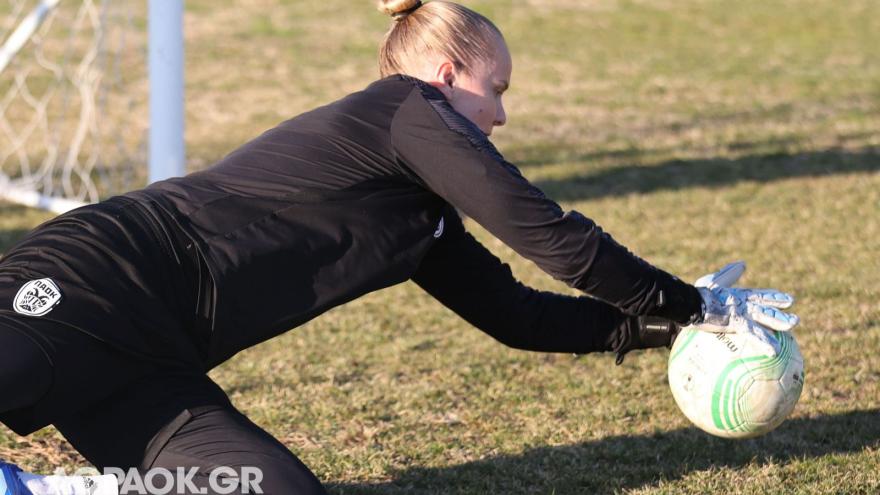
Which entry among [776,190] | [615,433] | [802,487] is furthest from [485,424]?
[776,190]

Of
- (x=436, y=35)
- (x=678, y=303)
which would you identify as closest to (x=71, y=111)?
(x=436, y=35)

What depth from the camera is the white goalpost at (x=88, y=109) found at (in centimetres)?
660

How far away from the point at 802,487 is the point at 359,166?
1.74m

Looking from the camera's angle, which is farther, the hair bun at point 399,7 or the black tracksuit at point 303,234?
the hair bun at point 399,7

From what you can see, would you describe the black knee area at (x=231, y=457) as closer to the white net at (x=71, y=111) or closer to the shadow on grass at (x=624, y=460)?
the shadow on grass at (x=624, y=460)

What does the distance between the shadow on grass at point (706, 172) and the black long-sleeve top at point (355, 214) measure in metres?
5.35

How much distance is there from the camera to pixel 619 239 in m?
7.27

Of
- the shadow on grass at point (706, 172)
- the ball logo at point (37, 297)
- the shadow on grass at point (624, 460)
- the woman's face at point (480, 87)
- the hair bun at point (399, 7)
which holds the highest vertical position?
the hair bun at point (399, 7)

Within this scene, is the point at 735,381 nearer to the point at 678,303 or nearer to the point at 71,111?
the point at 678,303

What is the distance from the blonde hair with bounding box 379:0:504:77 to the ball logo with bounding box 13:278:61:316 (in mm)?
1074

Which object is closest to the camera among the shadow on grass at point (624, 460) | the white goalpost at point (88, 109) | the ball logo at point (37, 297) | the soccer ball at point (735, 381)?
the ball logo at point (37, 297)

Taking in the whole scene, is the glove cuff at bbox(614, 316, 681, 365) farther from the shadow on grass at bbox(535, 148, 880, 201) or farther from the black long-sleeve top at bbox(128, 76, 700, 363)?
the shadow on grass at bbox(535, 148, 880, 201)

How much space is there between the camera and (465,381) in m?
4.91

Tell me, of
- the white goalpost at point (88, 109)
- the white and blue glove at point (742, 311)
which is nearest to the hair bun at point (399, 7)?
the white and blue glove at point (742, 311)
